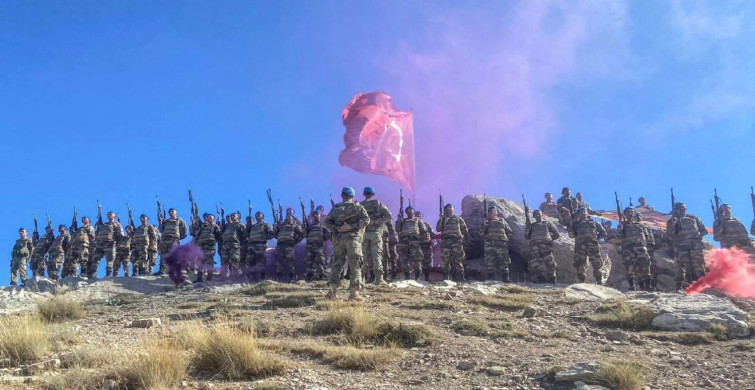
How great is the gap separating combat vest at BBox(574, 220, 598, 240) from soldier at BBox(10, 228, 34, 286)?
15.7 metres

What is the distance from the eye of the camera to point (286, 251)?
16453 millimetres

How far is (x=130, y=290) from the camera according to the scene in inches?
585

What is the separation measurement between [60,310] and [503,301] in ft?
23.4

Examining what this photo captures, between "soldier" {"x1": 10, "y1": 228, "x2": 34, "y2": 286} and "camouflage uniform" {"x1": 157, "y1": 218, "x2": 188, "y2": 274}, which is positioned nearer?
"camouflage uniform" {"x1": 157, "y1": 218, "x2": 188, "y2": 274}

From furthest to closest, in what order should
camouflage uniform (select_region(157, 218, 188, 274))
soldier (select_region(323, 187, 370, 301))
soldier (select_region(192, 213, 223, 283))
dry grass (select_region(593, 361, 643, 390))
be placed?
camouflage uniform (select_region(157, 218, 188, 274)) → soldier (select_region(192, 213, 223, 283)) → soldier (select_region(323, 187, 370, 301)) → dry grass (select_region(593, 361, 643, 390))

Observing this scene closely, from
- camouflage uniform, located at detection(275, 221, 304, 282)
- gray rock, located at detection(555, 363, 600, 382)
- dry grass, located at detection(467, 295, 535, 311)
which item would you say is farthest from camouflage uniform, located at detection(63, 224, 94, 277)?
gray rock, located at detection(555, 363, 600, 382)

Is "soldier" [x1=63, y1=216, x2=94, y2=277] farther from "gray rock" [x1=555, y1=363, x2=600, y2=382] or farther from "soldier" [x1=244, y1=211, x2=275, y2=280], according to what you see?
"gray rock" [x1=555, y1=363, x2=600, y2=382]

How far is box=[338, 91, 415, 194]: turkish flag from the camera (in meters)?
19.3

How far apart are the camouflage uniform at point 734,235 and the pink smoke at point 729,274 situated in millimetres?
158

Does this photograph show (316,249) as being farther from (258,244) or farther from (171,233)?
(171,233)

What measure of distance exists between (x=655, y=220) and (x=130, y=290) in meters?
16.5

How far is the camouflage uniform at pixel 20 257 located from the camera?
1897 cm

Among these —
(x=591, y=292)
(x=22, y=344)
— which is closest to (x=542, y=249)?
(x=591, y=292)

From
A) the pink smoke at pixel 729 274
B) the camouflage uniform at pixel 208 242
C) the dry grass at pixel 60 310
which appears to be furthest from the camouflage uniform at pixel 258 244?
the pink smoke at pixel 729 274
